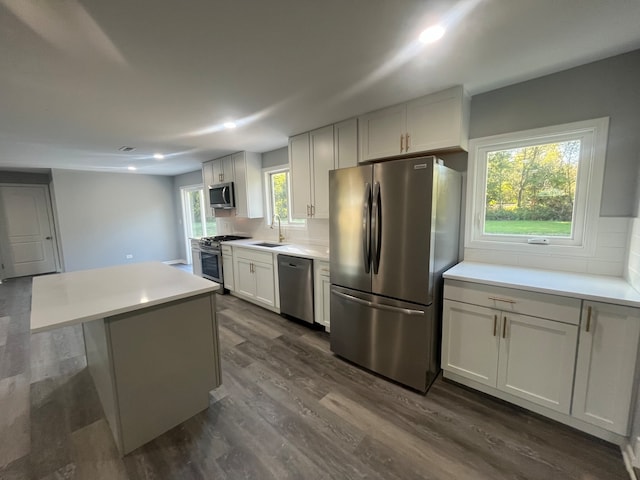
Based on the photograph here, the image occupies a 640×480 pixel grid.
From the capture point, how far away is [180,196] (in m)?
6.85

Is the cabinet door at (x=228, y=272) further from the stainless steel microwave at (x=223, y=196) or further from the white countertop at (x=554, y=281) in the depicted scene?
the white countertop at (x=554, y=281)

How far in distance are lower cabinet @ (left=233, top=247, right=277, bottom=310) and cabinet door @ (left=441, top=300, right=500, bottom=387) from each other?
2.15 meters

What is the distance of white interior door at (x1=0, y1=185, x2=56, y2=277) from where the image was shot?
18.5 feet

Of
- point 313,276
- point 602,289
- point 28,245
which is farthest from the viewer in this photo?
point 28,245

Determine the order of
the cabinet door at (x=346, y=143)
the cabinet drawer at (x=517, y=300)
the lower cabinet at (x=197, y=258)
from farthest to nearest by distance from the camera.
→ the lower cabinet at (x=197, y=258) < the cabinet door at (x=346, y=143) < the cabinet drawer at (x=517, y=300)

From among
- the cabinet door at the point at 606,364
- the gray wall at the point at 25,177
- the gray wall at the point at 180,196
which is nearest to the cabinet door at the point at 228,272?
the gray wall at the point at 180,196

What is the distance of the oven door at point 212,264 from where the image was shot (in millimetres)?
4457

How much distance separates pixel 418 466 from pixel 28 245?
8.44 m

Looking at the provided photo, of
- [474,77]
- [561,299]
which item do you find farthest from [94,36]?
[561,299]

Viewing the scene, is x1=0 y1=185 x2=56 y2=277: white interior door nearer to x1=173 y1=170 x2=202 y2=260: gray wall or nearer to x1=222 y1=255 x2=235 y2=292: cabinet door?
x1=173 y1=170 x2=202 y2=260: gray wall

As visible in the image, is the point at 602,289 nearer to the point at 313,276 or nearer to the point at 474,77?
the point at 474,77

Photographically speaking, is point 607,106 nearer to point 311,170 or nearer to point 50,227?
point 311,170

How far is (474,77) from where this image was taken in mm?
1972

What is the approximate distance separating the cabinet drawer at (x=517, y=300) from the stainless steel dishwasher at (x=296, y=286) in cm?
150
